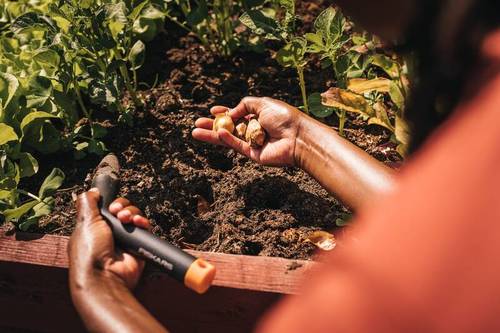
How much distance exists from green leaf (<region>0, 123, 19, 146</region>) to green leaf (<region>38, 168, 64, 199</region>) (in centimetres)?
15

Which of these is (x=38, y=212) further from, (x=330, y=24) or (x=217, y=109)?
(x=330, y=24)

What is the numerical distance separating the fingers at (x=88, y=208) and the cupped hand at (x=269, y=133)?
1.43ft

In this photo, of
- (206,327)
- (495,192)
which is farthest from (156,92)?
(495,192)

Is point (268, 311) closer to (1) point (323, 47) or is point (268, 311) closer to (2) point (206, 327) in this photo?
(2) point (206, 327)

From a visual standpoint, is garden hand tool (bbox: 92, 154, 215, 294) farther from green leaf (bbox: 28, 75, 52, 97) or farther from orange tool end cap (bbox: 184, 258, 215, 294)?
green leaf (bbox: 28, 75, 52, 97)

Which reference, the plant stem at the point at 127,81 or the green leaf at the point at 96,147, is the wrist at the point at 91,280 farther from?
the plant stem at the point at 127,81

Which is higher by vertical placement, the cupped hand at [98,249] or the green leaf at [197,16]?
the green leaf at [197,16]

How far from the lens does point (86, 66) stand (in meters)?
2.13

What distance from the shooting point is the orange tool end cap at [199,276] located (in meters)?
1.41

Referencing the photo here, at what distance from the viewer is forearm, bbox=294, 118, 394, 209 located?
1.57 m

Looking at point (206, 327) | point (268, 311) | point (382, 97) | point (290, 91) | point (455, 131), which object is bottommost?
point (206, 327)

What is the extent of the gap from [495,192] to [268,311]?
37.0 inches

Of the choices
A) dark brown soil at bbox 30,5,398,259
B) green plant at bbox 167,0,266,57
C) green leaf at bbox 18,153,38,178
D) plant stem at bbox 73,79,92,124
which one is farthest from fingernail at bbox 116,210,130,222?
green plant at bbox 167,0,266,57

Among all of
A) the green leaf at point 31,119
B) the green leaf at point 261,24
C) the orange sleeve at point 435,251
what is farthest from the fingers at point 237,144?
the orange sleeve at point 435,251
